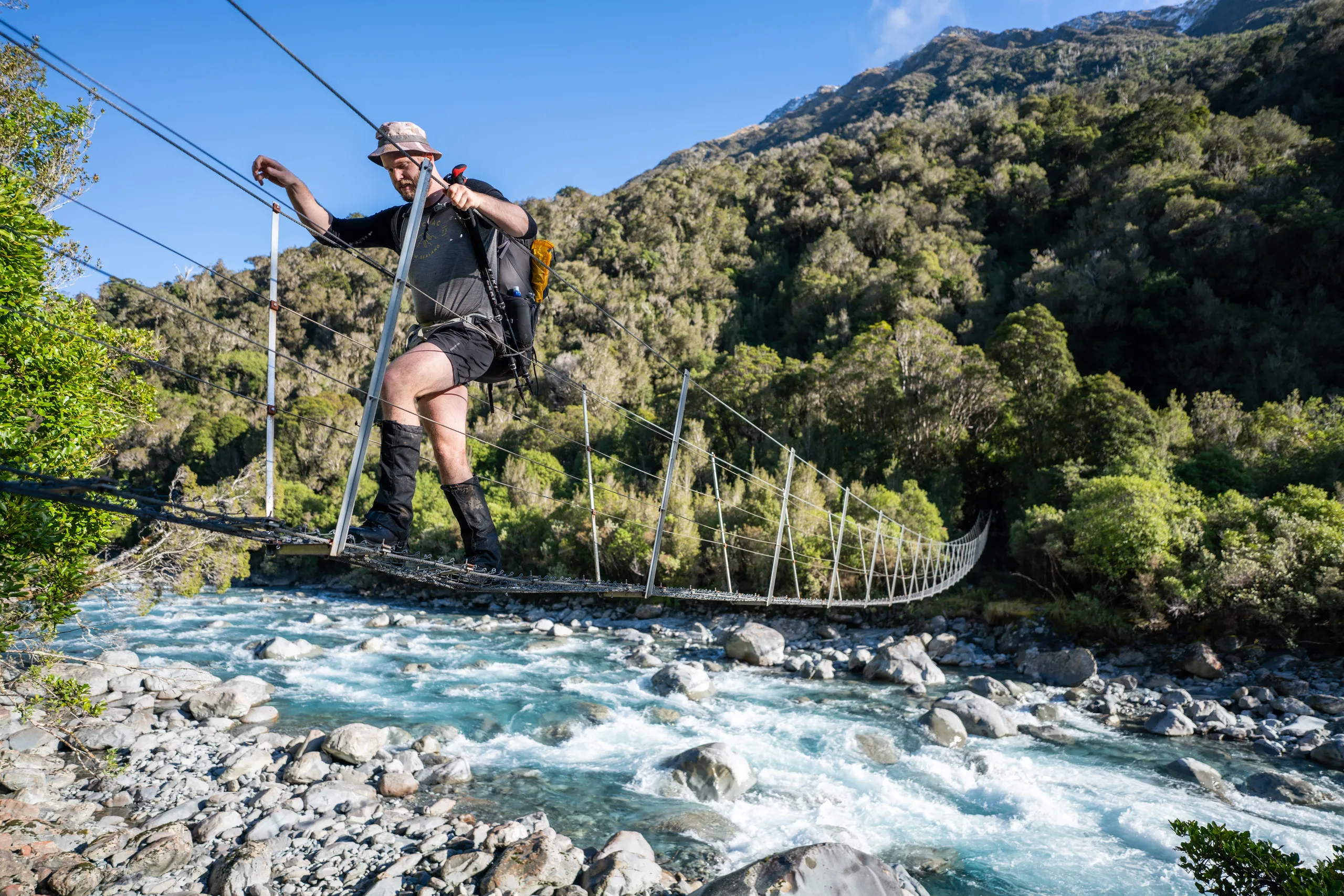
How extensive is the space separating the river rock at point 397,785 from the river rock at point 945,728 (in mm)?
5221

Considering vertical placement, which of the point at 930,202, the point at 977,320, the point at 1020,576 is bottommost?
the point at 1020,576

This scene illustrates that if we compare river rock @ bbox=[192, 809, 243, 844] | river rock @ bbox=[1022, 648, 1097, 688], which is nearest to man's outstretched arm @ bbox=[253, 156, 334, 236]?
river rock @ bbox=[192, 809, 243, 844]

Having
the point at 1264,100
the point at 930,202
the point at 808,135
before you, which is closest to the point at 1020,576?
the point at 930,202

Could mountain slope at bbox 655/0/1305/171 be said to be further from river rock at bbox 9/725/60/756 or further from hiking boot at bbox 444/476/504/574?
river rock at bbox 9/725/60/756

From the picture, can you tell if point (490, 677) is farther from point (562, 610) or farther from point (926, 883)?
point (926, 883)

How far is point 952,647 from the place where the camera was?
36.8 feet

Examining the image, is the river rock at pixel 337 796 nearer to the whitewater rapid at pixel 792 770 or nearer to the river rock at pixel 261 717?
the whitewater rapid at pixel 792 770

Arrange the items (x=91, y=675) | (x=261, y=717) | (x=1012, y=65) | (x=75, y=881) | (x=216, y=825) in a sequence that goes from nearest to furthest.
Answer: (x=75, y=881)
(x=216, y=825)
(x=261, y=717)
(x=91, y=675)
(x=1012, y=65)

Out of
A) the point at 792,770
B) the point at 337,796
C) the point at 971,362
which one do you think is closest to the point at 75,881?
the point at 337,796

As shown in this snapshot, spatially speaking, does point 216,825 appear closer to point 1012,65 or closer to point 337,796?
point 337,796

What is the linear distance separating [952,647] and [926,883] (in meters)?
7.25

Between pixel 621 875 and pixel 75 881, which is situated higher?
pixel 621 875

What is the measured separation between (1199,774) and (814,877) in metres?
4.97

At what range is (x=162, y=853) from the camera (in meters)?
4.33
